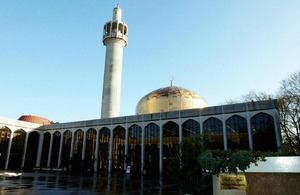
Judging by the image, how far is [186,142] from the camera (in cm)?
1275

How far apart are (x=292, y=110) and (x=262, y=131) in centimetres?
420

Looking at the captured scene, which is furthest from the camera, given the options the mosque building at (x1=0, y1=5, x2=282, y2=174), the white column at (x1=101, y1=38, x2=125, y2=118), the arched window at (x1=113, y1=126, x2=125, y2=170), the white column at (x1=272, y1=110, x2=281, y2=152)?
the white column at (x1=101, y1=38, x2=125, y2=118)

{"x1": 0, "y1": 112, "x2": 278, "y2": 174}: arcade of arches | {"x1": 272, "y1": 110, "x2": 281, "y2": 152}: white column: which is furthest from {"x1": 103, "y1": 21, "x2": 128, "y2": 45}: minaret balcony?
{"x1": 272, "y1": 110, "x2": 281, "y2": 152}: white column

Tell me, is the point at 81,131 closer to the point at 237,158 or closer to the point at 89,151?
the point at 89,151

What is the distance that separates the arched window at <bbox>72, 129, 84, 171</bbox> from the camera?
42.8 meters

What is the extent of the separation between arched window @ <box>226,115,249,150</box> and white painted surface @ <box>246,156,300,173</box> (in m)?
21.1

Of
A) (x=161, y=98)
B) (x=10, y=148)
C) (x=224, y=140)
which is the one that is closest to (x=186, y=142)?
(x=224, y=140)

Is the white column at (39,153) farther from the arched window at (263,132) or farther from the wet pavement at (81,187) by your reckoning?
the arched window at (263,132)

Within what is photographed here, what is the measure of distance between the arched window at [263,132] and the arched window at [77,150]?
30351 mm

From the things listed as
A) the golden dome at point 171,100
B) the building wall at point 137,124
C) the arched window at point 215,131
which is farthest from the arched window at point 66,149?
the arched window at point 215,131

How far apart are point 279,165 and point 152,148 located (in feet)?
91.5

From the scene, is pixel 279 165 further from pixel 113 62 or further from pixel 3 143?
pixel 3 143

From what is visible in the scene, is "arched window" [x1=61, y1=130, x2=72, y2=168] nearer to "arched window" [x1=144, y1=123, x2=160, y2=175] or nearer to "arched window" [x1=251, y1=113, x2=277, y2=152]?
"arched window" [x1=144, y1=123, x2=160, y2=175]

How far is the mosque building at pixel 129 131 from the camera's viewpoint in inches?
1174
